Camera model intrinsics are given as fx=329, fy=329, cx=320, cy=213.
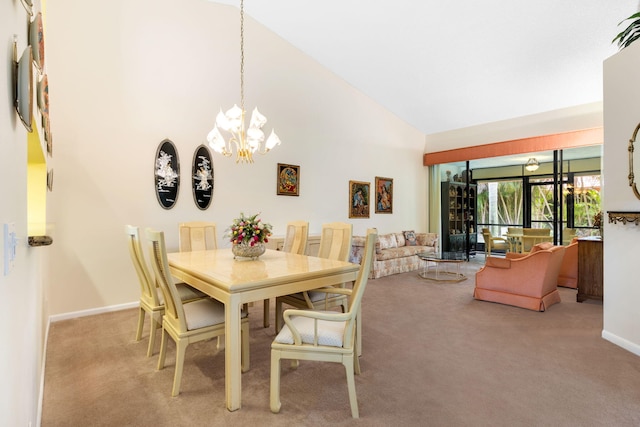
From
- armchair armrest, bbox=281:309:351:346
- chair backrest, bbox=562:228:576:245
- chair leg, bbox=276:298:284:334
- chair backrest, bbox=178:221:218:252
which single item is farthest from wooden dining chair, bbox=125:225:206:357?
chair backrest, bbox=562:228:576:245

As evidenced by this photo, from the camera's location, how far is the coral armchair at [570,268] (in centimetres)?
514

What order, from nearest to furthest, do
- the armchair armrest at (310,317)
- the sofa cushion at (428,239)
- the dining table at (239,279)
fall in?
1. the armchair armrest at (310,317)
2. the dining table at (239,279)
3. the sofa cushion at (428,239)

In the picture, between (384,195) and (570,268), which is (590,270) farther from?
(384,195)

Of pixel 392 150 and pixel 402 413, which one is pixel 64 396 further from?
pixel 392 150

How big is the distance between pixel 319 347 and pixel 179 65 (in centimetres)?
410

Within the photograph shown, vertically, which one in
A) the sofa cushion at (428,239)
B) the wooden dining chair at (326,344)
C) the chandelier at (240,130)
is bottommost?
the wooden dining chair at (326,344)

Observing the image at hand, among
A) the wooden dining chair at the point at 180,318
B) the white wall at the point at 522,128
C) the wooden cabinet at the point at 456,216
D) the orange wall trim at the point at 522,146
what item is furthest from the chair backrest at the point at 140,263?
the wooden cabinet at the point at 456,216

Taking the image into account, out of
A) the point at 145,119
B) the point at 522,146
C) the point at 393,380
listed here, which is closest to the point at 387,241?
the point at 522,146

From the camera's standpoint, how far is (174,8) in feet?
14.1

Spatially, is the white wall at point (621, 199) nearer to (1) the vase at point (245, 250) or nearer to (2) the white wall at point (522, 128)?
(2) the white wall at point (522, 128)

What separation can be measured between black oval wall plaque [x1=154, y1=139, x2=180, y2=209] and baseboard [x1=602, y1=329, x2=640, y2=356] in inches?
195

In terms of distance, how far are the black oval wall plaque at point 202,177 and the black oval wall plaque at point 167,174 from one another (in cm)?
23

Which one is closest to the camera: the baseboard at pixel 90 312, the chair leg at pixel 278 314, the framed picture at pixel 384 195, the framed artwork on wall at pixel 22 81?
the framed artwork on wall at pixel 22 81

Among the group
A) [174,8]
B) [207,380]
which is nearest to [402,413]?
[207,380]
